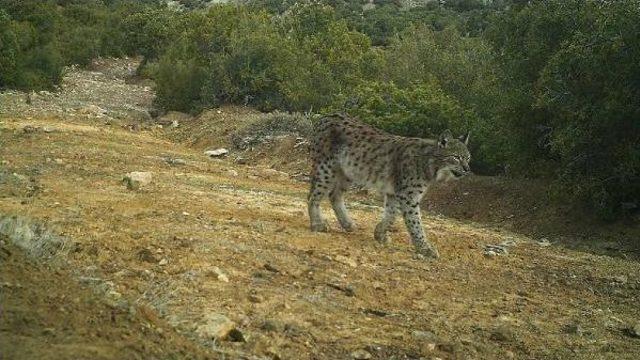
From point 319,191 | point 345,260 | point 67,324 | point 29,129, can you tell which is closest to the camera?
point 67,324

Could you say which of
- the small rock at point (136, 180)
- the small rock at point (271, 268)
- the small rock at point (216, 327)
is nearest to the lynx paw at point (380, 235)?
the small rock at point (271, 268)

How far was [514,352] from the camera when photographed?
746cm

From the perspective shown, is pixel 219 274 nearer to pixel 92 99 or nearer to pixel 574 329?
pixel 574 329

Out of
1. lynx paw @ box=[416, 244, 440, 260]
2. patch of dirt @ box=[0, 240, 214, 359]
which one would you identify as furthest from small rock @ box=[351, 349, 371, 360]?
lynx paw @ box=[416, 244, 440, 260]

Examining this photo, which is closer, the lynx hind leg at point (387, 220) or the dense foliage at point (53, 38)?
the lynx hind leg at point (387, 220)

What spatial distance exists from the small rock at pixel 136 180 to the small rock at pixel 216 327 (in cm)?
726

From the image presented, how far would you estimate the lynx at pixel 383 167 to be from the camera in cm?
1151

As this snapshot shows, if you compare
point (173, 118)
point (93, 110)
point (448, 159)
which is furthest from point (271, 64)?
point (448, 159)

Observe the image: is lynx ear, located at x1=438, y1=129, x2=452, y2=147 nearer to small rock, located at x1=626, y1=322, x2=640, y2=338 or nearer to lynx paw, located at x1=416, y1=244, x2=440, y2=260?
lynx paw, located at x1=416, y1=244, x2=440, y2=260

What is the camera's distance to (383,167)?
11.9m

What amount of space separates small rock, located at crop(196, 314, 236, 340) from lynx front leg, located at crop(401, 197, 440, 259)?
5183 mm

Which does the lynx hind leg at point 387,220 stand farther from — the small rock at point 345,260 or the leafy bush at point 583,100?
the leafy bush at point 583,100

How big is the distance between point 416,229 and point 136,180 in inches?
215

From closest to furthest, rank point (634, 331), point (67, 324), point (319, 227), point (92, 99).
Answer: point (67, 324), point (634, 331), point (319, 227), point (92, 99)
